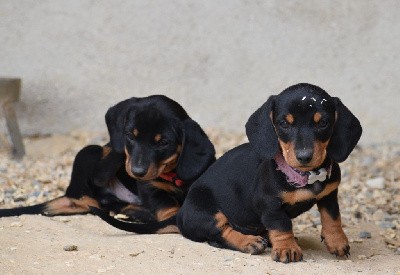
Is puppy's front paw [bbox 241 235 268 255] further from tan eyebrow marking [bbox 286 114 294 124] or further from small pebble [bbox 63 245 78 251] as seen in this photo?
small pebble [bbox 63 245 78 251]

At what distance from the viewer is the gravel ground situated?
6.18 m

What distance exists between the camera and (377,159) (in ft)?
27.6

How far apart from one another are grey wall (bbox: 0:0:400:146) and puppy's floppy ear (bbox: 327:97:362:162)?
419 centimetres

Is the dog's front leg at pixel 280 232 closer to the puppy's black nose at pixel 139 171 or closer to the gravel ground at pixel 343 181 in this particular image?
the gravel ground at pixel 343 181

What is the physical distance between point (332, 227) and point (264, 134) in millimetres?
731

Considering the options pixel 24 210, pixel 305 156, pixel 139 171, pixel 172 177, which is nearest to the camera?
pixel 305 156

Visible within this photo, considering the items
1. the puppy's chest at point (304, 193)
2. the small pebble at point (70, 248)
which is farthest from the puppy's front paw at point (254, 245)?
the small pebble at point (70, 248)

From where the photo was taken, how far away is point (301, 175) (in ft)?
15.3

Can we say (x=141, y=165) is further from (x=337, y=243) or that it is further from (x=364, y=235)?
(x=364, y=235)

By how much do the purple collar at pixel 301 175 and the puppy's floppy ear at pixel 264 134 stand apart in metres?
0.12

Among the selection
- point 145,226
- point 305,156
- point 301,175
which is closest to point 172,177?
point 145,226

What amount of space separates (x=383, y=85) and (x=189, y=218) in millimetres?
4300

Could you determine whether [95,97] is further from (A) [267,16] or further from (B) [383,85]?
(B) [383,85]

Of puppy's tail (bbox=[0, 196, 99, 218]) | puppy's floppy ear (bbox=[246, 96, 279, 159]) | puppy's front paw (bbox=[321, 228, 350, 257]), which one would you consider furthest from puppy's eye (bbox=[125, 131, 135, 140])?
puppy's front paw (bbox=[321, 228, 350, 257])
